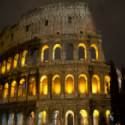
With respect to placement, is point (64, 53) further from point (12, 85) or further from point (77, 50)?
point (12, 85)

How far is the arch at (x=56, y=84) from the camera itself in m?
22.9

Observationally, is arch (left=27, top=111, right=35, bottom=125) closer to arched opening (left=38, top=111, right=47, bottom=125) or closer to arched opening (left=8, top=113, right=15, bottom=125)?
arched opening (left=38, top=111, right=47, bottom=125)

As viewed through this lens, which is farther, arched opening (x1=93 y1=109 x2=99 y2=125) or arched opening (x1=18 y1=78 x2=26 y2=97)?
arched opening (x1=18 y1=78 x2=26 y2=97)

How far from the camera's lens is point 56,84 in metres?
23.5

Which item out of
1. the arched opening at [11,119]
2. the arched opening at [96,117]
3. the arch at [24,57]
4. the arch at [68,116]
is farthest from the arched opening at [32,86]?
the arched opening at [96,117]

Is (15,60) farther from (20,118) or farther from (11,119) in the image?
(20,118)

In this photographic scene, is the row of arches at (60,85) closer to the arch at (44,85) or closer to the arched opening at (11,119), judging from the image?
the arch at (44,85)

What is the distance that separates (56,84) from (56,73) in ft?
3.64

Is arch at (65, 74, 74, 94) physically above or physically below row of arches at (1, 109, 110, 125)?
above

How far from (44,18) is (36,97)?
27.9ft

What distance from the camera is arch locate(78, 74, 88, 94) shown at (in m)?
22.6

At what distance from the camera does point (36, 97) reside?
23094 millimetres

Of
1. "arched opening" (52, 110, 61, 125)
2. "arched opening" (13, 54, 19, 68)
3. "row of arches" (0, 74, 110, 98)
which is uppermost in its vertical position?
"arched opening" (13, 54, 19, 68)

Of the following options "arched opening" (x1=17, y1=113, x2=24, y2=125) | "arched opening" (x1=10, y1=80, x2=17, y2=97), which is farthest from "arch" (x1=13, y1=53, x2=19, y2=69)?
"arched opening" (x1=17, y1=113, x2=24, y2=125)
